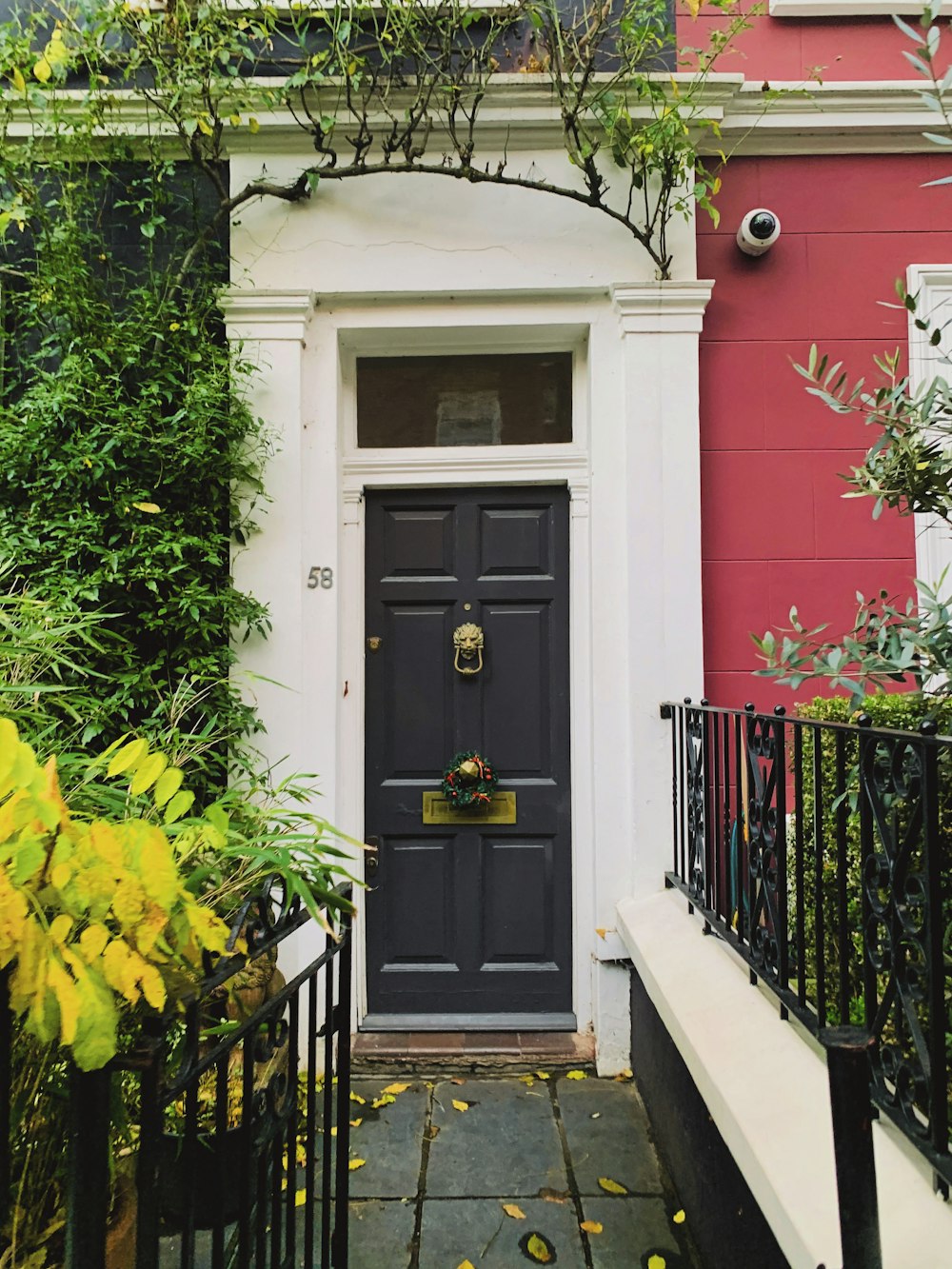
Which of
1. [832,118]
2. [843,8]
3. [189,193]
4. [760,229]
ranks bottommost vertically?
[760,229]

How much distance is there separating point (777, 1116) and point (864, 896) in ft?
1.64

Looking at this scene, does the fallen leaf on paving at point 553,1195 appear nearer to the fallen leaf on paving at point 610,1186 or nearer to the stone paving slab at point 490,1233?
the stone paving slab at point 490,1233

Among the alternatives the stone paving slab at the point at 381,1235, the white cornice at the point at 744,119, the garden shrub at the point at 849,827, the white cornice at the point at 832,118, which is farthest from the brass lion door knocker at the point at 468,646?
the white cornice at the point at 832,118

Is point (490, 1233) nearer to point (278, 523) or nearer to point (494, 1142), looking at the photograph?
point (494, 1142)

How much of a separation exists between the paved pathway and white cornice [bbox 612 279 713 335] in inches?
121

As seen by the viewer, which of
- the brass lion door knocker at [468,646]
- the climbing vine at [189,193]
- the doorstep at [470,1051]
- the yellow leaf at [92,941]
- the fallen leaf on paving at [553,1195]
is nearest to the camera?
the yellow leaf at [92,941]

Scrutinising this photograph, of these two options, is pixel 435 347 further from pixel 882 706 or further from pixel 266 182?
pixel 882 706

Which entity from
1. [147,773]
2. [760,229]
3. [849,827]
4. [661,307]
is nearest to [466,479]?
[661,307]

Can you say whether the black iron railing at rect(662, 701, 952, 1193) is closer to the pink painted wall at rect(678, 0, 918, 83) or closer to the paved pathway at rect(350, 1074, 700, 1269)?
the paved pathway at rect(350, 1074, 700, 1269)

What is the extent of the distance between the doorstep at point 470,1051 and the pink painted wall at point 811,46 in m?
4.23

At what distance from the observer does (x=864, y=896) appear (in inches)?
58.6

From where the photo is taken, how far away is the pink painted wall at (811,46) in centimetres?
344

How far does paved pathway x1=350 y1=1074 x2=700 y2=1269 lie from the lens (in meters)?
2.17

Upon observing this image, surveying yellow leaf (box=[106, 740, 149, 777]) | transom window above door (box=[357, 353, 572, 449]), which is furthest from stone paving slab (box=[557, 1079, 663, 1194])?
transom window above door (box=[357, 353, 572, 449])
